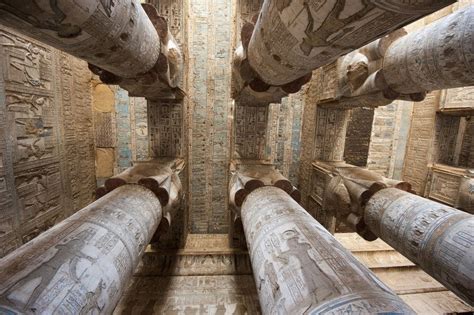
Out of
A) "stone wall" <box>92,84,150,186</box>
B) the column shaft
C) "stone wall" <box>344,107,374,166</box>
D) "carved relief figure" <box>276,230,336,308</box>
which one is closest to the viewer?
the column shaft

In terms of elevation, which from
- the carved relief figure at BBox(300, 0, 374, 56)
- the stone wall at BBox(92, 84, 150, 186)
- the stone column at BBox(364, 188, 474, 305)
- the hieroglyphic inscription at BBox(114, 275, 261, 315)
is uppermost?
the carved relief figure at BBox(300, 0, 374, 56)

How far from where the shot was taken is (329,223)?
6.02m

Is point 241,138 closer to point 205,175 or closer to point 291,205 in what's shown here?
point 205,175

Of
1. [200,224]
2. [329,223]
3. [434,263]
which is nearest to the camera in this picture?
[434,263]

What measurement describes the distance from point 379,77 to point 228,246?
495 cm

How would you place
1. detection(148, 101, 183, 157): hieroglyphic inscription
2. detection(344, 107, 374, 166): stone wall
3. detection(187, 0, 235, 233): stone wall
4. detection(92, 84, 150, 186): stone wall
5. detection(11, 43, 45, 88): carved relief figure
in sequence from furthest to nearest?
detection(344, 107, 374, 166): stone wall → detection(92, 84, 150, 186): stone wall → detection(187, 0, 235, 233): stone wall → detection(148, 101, 183, 157): hieroglyphic inscription → detection(11, 43, 45, 88): carved relief figure

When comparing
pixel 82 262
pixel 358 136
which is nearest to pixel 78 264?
pixel 82 262

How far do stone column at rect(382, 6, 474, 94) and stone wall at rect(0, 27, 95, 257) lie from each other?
247 inches

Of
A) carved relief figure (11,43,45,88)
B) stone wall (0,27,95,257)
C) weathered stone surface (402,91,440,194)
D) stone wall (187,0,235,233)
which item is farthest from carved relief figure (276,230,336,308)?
weathered stone surface (402,91,440,194)

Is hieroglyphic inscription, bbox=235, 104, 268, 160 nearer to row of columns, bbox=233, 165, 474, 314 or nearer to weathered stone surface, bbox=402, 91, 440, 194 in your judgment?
row of columns, bbox=233, 165, 474, 314

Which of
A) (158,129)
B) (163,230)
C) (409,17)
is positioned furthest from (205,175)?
(409,17)

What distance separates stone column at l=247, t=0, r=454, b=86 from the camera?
1114mm

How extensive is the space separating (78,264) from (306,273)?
5.51 ft

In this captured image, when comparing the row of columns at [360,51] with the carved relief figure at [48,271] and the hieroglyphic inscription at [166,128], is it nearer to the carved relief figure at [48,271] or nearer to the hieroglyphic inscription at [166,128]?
the hieroglyphic inscription at [166,128]
